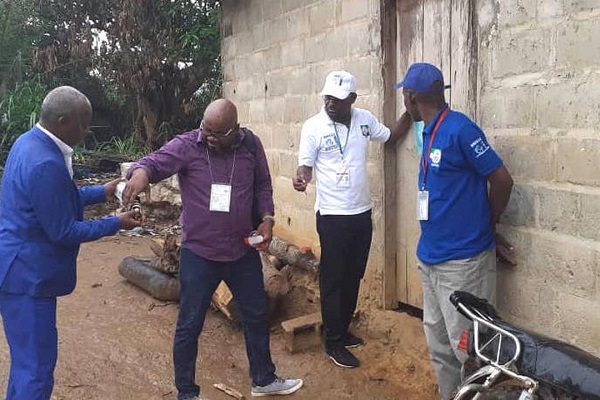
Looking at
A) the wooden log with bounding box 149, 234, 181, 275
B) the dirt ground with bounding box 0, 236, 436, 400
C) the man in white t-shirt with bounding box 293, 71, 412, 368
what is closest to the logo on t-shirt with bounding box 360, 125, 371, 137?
the man in white t-shirt with bounding box 293, 71, 412, 368

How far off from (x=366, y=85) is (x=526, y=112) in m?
1.73

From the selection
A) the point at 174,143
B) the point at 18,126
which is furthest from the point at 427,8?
the point at 18,126

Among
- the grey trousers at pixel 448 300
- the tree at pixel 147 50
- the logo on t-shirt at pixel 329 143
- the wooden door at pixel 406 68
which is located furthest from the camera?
the tree at pixel 147 50

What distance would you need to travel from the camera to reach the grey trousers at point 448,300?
11.3 ft

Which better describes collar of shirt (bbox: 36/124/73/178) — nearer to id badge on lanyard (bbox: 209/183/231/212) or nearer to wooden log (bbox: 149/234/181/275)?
id badge on lanyard (bbox: 209/183/231/212)

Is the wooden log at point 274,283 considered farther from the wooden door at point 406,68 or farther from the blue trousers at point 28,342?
the blue trousers at point 28,342

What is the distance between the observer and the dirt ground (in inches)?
171

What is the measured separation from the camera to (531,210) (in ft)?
12.0

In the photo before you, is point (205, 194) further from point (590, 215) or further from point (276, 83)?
point (276, 83)

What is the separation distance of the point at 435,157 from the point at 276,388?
1.88 metres

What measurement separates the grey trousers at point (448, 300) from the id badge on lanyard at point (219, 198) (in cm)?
118

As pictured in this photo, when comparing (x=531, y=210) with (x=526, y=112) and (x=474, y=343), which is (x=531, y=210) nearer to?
(x=526, y=112)

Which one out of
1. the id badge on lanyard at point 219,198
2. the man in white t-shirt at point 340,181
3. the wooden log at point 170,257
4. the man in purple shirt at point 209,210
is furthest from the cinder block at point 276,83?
the id badge on lanyard at point 219,198

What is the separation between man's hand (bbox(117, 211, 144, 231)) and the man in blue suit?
0.17 metres
